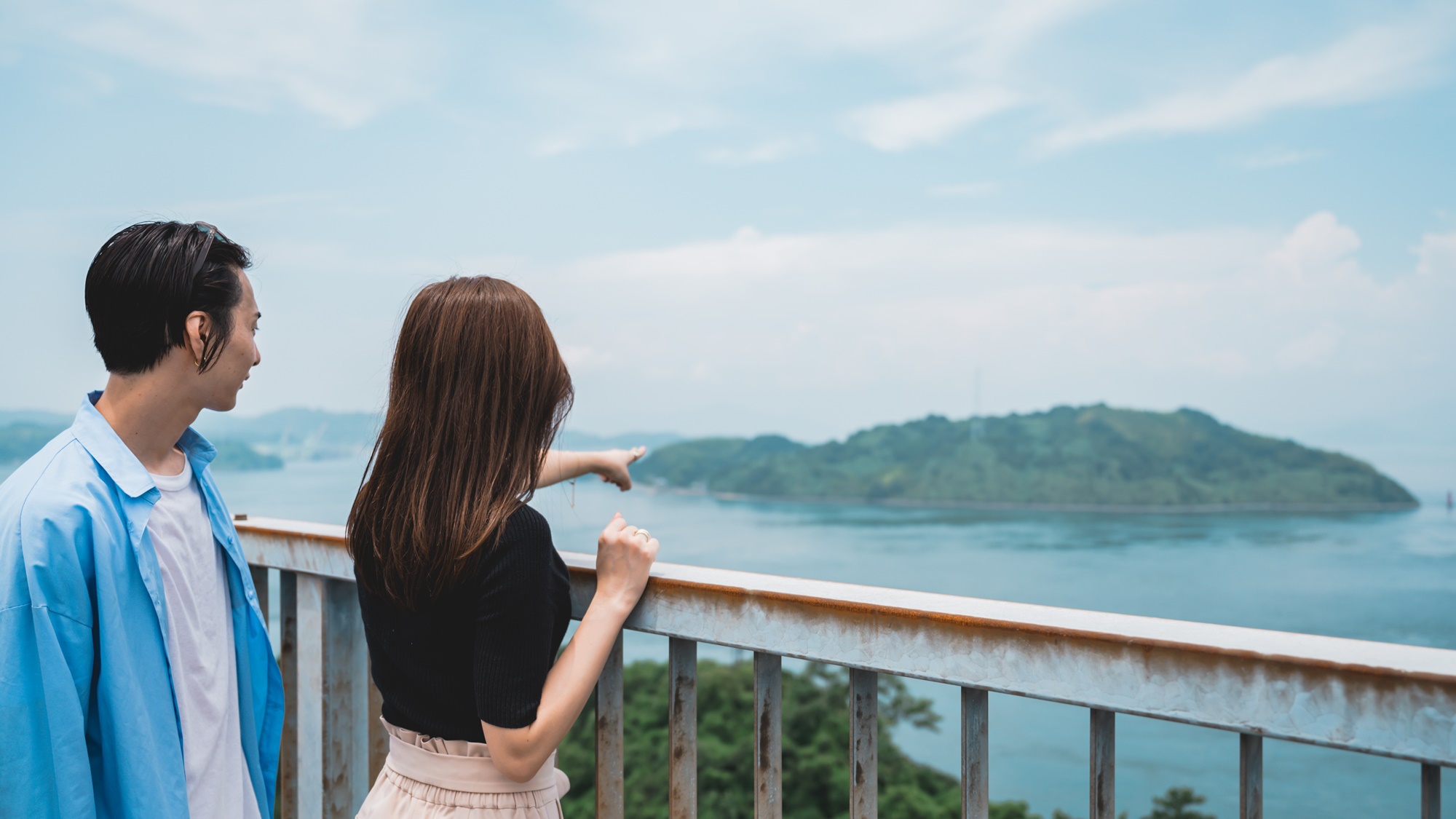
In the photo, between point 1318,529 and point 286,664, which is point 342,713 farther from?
point 1318,529

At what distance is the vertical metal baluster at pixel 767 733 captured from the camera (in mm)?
1218

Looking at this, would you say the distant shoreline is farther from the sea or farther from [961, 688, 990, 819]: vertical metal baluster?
[961, 688, 990, 819]: vertical metal baluster

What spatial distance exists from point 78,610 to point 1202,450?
72.3m

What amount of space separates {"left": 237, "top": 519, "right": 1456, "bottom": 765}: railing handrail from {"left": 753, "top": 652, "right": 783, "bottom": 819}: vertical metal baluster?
0.15 feet

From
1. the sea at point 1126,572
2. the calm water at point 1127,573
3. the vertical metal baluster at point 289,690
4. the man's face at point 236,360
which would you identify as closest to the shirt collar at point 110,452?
the man's face at point 236,360

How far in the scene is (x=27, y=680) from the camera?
1118 millimetres

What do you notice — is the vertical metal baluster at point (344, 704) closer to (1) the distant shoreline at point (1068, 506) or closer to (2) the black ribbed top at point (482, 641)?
(2) the black ribbed top at point (482, 641)

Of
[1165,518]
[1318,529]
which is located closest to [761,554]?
[1165,518]

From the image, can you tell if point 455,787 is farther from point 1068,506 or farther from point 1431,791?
point 1068,506

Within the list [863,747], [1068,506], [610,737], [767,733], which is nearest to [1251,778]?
[863,747]

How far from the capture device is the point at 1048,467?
67.6m

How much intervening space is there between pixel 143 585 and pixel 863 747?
3.35 ft

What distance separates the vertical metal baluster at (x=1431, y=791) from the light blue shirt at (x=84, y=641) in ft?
4.85

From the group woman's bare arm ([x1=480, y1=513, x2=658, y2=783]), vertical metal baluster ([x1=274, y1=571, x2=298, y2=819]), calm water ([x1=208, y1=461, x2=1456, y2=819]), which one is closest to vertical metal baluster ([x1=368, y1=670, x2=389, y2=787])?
vertical metal baluster ([x1=274, y1=571, x2=298, y2=819])
